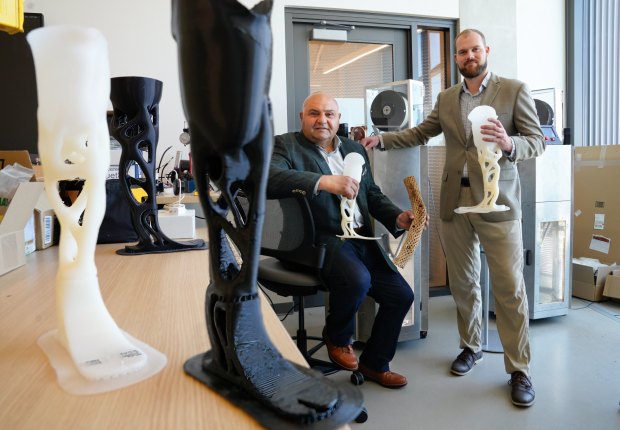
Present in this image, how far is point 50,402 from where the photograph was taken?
521mm

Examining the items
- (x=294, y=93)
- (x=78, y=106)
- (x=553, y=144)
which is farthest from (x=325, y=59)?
(x=78, y=106)

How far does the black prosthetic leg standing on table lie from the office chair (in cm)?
86

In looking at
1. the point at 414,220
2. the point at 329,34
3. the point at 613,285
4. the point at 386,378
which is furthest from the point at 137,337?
the point at 613,285

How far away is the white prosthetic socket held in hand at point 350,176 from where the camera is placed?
207cm

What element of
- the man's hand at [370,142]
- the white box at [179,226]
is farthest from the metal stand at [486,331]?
the white box at [179,226]

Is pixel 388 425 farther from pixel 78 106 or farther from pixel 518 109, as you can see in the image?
pixel 78 106

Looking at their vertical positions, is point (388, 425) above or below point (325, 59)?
below

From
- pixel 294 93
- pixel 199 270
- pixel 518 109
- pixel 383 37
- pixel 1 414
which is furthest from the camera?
pixel 383 37

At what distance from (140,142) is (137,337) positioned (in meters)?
0.74

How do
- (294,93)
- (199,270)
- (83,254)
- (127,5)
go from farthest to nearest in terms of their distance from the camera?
(294,93) → (127,5) → (199,270) → (83,254)

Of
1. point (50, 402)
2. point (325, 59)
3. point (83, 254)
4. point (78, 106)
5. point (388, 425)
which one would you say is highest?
point (325, 59)

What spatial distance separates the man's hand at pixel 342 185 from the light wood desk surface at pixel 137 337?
40.0 inches

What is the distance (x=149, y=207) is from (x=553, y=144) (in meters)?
3.02

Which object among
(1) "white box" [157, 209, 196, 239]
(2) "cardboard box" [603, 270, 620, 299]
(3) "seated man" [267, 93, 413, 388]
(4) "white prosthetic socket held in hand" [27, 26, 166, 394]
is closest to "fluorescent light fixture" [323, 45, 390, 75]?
(3) "seated man" [267, 93, 413, 388]
